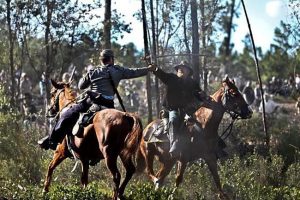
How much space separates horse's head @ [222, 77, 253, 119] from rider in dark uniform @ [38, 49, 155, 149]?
2.31 metres

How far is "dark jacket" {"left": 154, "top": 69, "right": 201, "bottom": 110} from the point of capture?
13.4 m

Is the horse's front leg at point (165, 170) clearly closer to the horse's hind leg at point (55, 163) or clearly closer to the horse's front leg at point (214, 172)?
the horse's front leg at point (214, 172)

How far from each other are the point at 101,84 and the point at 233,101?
10.7 ft

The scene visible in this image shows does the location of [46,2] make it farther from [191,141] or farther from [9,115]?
[191,141]

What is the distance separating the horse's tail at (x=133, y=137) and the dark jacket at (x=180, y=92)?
8.28 feet

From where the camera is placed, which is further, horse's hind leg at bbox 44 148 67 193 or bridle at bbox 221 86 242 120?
bridle at bbox 221 86 242 120

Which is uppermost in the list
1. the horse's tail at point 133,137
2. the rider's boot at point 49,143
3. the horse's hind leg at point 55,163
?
the horse's tail at point 133,137

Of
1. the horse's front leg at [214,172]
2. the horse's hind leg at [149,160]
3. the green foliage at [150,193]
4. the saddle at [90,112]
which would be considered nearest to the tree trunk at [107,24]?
the horse's hind leg at [149,160]

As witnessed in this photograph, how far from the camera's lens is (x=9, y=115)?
15422mm

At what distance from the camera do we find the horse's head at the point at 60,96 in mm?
12914

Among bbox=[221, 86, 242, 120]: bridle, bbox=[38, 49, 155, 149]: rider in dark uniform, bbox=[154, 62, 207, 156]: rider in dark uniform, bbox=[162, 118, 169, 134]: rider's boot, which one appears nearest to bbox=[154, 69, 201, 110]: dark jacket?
bbox=[154, 62, 207, 156]: rider in dark uniform

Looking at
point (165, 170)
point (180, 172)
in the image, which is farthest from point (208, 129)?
point (165, 170)

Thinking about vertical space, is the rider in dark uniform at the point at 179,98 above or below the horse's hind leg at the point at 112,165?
above

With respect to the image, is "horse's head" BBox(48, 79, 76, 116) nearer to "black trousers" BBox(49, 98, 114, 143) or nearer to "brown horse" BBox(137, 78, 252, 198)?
"black trousers" BBox(49, 98, 114, 143)
